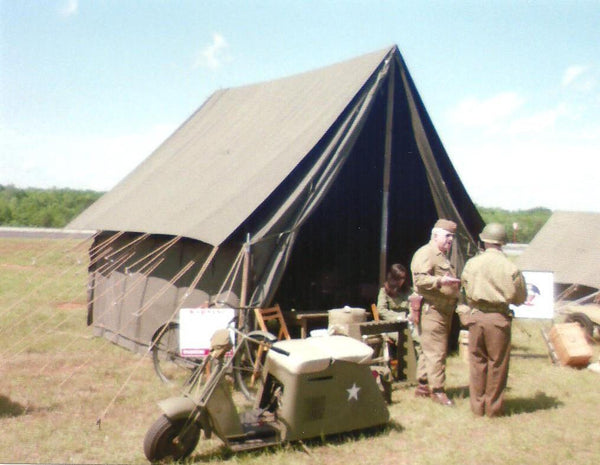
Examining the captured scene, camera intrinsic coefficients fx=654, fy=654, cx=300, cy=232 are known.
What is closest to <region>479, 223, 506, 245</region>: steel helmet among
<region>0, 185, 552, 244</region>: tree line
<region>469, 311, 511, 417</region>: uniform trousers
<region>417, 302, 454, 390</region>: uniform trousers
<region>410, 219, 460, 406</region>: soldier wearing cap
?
<region>410, 219, 460, 406</region>: soldier wearing cap

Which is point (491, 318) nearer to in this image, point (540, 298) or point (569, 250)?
point (540, 298)

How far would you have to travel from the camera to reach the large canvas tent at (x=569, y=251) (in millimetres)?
10828

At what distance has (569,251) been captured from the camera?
38.0 ft

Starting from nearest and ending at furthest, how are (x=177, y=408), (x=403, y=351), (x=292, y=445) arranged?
(x=177, y=408)
(x=292, y=445)
(x=403, y=351)

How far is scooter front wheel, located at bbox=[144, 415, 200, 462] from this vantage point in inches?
162

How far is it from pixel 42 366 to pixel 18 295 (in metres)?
5.88

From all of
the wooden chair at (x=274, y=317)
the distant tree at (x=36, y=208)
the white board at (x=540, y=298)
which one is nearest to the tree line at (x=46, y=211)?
the distant tree at (x=36, y=208)

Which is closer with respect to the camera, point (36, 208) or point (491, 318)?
point (491, 318)

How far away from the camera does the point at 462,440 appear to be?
486 centimetres

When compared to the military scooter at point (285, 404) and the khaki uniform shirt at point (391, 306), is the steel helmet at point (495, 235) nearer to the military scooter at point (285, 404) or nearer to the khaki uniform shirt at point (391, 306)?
the military scooter at point (285, 404)

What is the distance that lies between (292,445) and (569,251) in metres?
8.59

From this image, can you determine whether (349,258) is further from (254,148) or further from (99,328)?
(99,328)

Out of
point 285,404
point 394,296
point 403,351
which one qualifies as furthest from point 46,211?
point 285,404

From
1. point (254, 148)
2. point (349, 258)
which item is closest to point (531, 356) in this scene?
point (349, 258)
